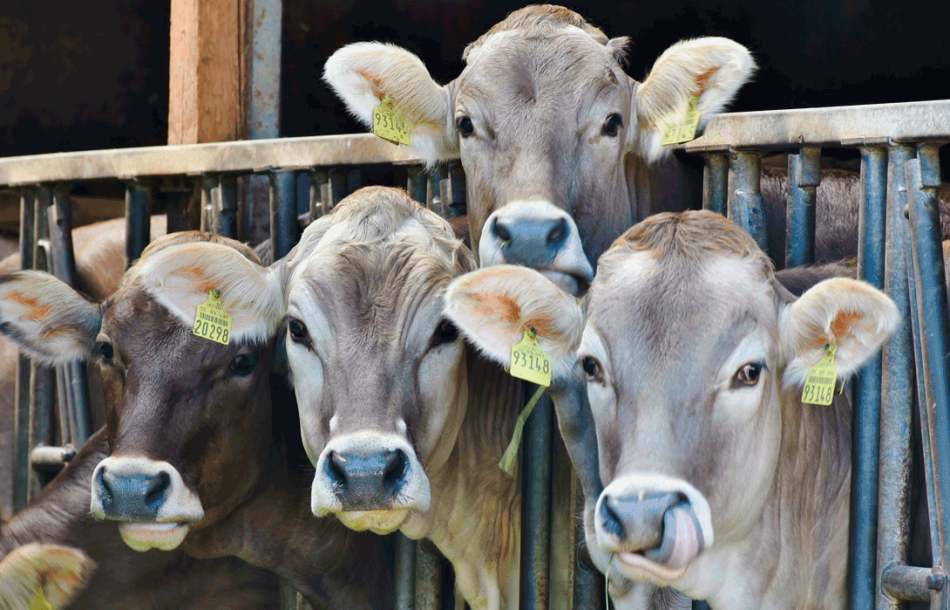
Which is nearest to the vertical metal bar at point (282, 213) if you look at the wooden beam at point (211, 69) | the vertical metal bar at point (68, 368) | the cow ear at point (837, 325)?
the wooden beam at point (211, 69)

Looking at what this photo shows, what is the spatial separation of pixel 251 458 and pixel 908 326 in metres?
2.13

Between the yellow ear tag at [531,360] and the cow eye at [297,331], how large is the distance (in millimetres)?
670

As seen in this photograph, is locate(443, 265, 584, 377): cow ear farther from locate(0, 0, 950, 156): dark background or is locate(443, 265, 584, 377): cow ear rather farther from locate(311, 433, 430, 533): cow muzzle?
locate(0, 0, 950, 156): dark background

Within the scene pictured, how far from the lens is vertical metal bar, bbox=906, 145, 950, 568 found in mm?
2865

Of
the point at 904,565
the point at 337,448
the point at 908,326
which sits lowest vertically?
the point at 904,565

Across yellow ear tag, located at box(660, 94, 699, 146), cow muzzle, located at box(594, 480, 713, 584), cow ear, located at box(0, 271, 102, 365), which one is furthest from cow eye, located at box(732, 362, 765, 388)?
cow ear, located at box(0, 271, 102, 365)

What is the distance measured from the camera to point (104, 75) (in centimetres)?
851

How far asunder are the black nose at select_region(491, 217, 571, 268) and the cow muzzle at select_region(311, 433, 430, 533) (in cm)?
63

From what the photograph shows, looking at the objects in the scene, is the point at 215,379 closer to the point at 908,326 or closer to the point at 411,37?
the point at 908,326

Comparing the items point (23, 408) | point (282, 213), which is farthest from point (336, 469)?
point (23, 408)

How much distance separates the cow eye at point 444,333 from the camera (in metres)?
3.35

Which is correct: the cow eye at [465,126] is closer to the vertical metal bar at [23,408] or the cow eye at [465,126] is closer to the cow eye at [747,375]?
the cow eye at [747,375]

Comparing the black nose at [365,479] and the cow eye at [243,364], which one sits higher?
the cow eye at [243,364]

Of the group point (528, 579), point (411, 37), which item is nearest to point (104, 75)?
point (411, 37)
